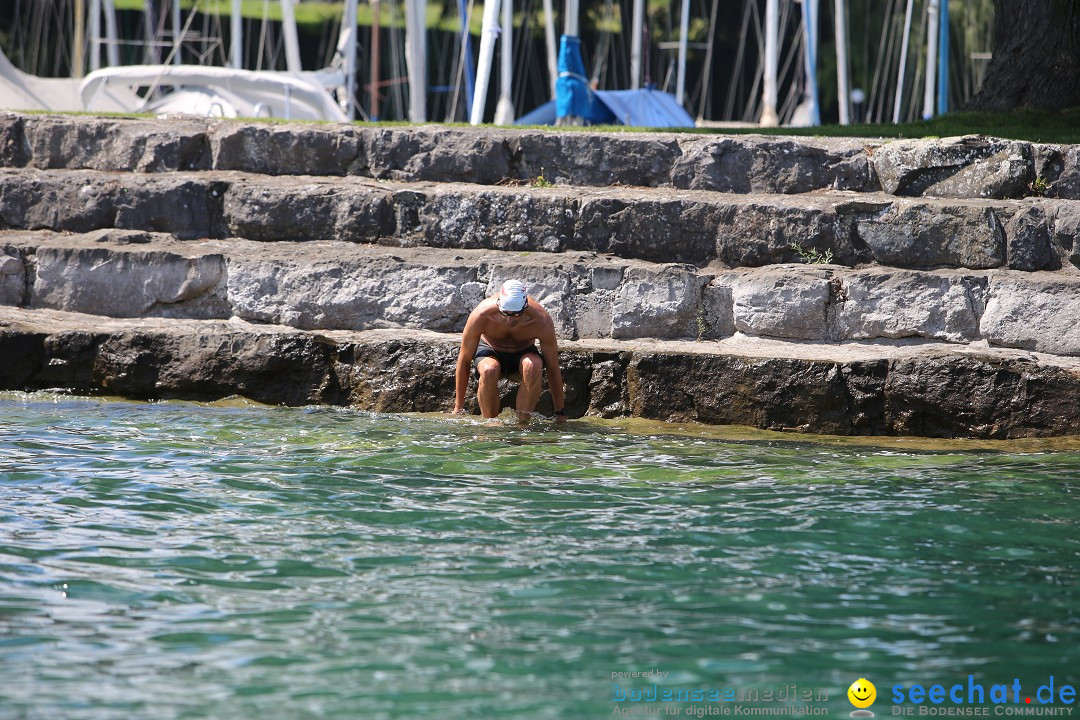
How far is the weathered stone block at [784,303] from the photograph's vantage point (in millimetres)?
7828

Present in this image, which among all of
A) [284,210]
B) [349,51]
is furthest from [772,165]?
[349,51]

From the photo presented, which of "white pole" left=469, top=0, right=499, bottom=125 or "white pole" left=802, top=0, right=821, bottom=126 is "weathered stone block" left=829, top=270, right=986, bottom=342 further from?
"white pole" left=802, top=0, right=821, bottom=126

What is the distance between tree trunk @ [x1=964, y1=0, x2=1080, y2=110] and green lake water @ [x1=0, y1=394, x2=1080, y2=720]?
5180 mm

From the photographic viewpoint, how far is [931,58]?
24.0 m

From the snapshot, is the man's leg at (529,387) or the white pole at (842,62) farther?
the white pole at (842,62)

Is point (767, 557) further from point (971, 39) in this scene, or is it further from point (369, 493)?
point (971, 39)

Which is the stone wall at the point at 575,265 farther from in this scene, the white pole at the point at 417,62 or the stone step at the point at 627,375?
the white pole at the point at 417,62

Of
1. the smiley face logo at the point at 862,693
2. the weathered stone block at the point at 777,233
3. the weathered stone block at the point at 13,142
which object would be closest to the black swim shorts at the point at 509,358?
the weathered stone block at the point at 777,233

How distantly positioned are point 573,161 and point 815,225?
6.55 feet

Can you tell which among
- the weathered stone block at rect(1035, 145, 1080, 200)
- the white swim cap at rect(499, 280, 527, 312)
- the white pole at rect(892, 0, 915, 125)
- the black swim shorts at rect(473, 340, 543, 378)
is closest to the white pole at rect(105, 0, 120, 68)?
the white pole at rect(892, 0, 915, 125)

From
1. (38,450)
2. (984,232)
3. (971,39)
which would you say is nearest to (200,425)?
(38,450)

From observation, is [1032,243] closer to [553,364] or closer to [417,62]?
[553,364]

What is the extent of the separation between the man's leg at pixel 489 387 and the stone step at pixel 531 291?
2.77ft

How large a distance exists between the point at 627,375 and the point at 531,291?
102 centimetres
